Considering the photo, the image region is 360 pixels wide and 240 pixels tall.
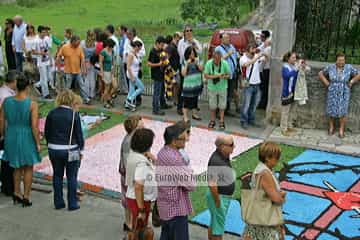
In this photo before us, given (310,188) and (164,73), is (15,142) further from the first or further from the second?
(164,73)

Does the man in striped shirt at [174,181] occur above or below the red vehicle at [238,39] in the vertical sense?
below

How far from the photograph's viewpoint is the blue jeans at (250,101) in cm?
1068

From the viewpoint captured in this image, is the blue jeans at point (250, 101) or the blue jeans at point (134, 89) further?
the blue jeans at point (134, 89)

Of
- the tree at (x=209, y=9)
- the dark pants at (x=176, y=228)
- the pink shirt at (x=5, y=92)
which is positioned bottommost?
the dark pants at (x=176, y=228)

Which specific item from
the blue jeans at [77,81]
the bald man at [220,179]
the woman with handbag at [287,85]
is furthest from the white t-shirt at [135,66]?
the bald man at [220,179]

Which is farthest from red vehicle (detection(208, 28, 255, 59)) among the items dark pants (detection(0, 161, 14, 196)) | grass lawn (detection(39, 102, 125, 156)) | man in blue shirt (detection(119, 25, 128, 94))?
dark pants (detection(0, 161, 14, 196))

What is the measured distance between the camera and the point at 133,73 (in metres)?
11.6

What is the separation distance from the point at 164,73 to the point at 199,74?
1.05 metres

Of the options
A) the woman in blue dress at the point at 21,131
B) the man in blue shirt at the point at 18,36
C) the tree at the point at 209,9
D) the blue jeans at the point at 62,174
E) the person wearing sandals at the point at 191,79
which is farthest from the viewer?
the tree at the point at 209,9

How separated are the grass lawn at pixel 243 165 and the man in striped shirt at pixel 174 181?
2.01m

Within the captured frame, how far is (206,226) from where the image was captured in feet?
22.4

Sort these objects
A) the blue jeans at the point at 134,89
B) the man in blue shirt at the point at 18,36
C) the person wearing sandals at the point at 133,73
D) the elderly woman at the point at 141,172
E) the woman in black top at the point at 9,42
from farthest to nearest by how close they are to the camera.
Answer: the woman in black top at the point at 9,42, the man in blue shirt at the point at 18,36, the blue jeans at the point at 134,89, the person wearing sandals at the point at 133,73, the elderly woman at the point at 141,172

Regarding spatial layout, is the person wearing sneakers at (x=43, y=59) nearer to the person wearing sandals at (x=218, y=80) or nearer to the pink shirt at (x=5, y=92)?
the person wearing sandals at (x=218, y=80)

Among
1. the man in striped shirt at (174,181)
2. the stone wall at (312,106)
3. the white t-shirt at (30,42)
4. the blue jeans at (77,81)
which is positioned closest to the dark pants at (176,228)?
the man in striped shirt at (174,181)
